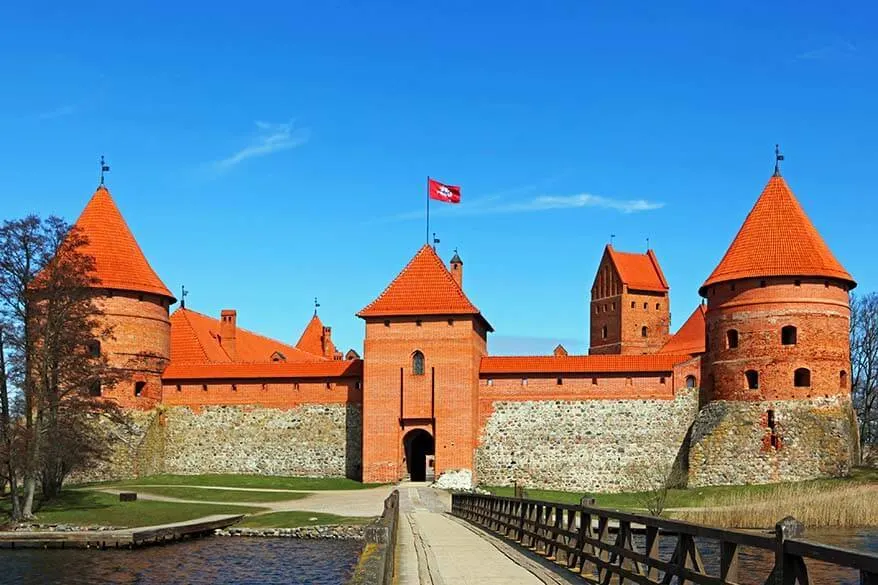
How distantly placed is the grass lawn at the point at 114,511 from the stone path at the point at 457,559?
857cm

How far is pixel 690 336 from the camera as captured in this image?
53.8m

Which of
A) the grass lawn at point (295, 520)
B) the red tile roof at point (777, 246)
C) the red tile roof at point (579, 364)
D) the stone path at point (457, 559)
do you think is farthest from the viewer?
the red tile roof at point (579, 364)

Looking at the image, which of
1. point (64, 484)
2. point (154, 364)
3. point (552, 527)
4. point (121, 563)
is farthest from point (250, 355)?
point (552, 527)

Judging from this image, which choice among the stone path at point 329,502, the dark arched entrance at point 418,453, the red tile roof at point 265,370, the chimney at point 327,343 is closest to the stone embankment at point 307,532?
the stone path at point 329,502

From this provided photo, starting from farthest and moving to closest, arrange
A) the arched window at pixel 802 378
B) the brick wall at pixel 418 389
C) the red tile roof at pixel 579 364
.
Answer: the red tile roof at pixel 579 364, the brick wall at pixel 418 389, the arched window at pixel 802 378

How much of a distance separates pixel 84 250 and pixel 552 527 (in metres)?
27.2

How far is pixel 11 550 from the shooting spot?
890 inches

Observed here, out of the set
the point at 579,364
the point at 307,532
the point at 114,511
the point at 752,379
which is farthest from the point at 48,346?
the point at 752,379

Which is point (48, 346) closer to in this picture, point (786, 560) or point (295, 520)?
point (295, 520)

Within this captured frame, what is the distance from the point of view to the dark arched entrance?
3603cm

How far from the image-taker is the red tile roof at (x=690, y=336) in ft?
171

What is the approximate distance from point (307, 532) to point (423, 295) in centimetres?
1286

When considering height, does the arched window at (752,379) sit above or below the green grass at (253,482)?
above

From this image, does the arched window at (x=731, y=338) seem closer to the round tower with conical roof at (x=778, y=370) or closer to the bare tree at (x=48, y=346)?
the round tower with conical roof at (x=778, y=370)
